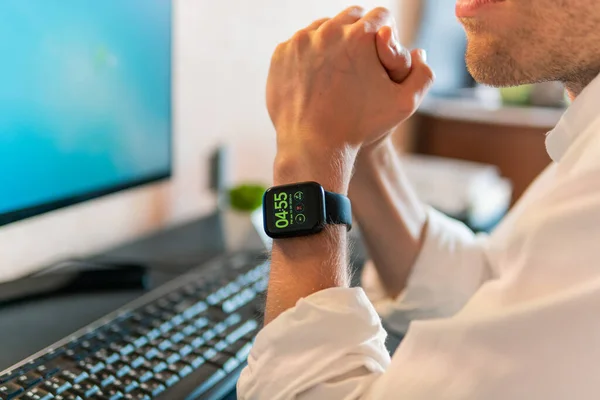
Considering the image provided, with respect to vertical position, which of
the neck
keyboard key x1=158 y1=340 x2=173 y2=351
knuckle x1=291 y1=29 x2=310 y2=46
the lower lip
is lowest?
keyboard key x1=158 y1=340 x2=173 y2=351

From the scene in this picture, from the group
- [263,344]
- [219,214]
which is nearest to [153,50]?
[219,214]

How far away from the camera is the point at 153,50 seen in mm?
1027

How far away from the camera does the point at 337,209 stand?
0.71 m

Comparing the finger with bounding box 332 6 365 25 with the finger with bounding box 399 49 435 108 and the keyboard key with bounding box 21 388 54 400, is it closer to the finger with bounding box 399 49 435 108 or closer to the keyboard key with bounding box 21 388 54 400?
the finger with bounding box 399 49 435 108

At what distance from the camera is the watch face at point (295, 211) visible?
68 cm

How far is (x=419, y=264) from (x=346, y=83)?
34 centimetres

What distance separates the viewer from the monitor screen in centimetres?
78

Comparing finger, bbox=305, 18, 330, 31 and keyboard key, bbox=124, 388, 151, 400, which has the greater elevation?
finger, bbox=305, 18, 330, 31

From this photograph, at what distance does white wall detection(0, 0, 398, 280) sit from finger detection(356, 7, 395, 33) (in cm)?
52

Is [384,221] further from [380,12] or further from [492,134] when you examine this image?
[492,134]

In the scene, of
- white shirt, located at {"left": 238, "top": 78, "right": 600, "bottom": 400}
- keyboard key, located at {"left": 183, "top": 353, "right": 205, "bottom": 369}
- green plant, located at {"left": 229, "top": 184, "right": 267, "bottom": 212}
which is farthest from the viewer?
green plant, located at {"left": 229, "top": 184, "right": 267, "bottom": 212}

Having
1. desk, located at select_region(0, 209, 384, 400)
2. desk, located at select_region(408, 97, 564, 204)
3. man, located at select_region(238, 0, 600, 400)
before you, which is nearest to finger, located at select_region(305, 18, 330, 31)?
man, located at select_region(238, 0, 600, 400)

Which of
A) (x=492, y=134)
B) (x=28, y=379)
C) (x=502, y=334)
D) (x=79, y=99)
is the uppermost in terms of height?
(x=79, y=99)

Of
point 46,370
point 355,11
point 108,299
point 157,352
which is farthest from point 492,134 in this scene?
point 46,370
